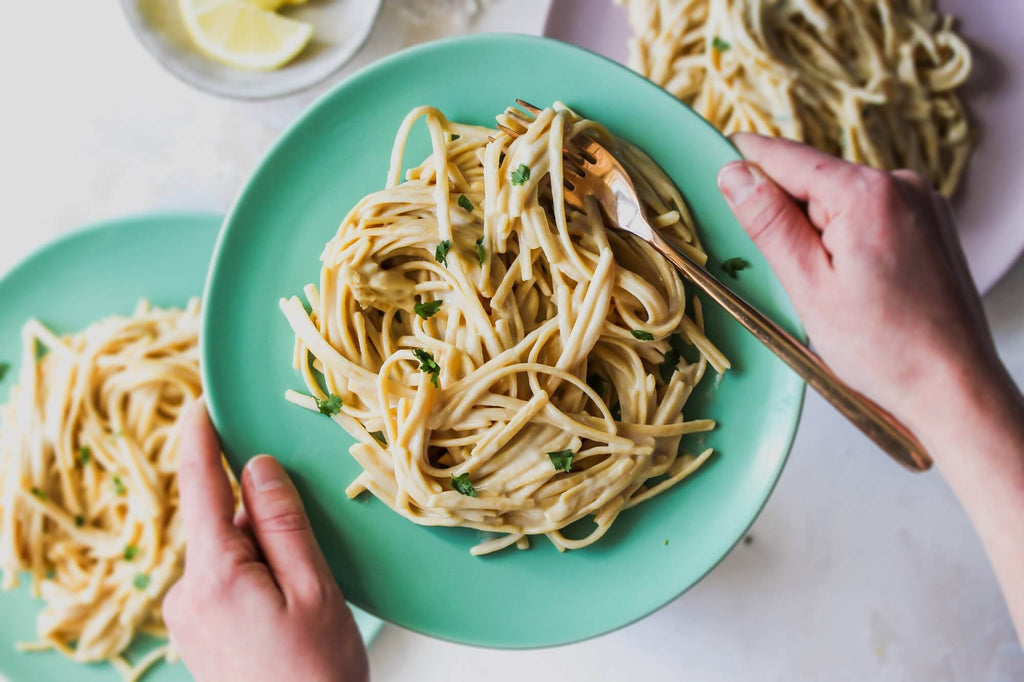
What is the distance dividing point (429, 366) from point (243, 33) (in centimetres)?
148

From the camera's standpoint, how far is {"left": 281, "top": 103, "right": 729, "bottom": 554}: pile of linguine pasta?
1733 millimetres

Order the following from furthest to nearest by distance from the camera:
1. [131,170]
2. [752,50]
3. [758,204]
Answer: [131,170] < [752,50] < [758,204]

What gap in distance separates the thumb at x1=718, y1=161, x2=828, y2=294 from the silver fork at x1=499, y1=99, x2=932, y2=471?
4.8 inches

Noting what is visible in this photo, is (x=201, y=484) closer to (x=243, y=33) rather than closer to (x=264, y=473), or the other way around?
(x=264, y=473)

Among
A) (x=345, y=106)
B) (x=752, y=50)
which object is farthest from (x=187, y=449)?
(x=752, y=50)

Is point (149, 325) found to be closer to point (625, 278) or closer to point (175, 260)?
point (175, 260)

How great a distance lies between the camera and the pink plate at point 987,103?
2.45 metres

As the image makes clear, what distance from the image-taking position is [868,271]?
5.57ft

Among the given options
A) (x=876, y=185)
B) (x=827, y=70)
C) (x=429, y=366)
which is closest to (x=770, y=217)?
(x=876, y=185)

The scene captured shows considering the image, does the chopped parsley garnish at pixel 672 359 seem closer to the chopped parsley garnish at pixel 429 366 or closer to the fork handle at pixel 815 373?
the fork handle at pixel 815 373

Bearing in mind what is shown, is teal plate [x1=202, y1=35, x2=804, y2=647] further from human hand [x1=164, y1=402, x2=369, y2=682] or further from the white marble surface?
the white marble surface

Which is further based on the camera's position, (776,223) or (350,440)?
(350,440)

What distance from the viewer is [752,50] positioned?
7.66 feet

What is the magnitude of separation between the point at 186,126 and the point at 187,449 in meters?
1.33
